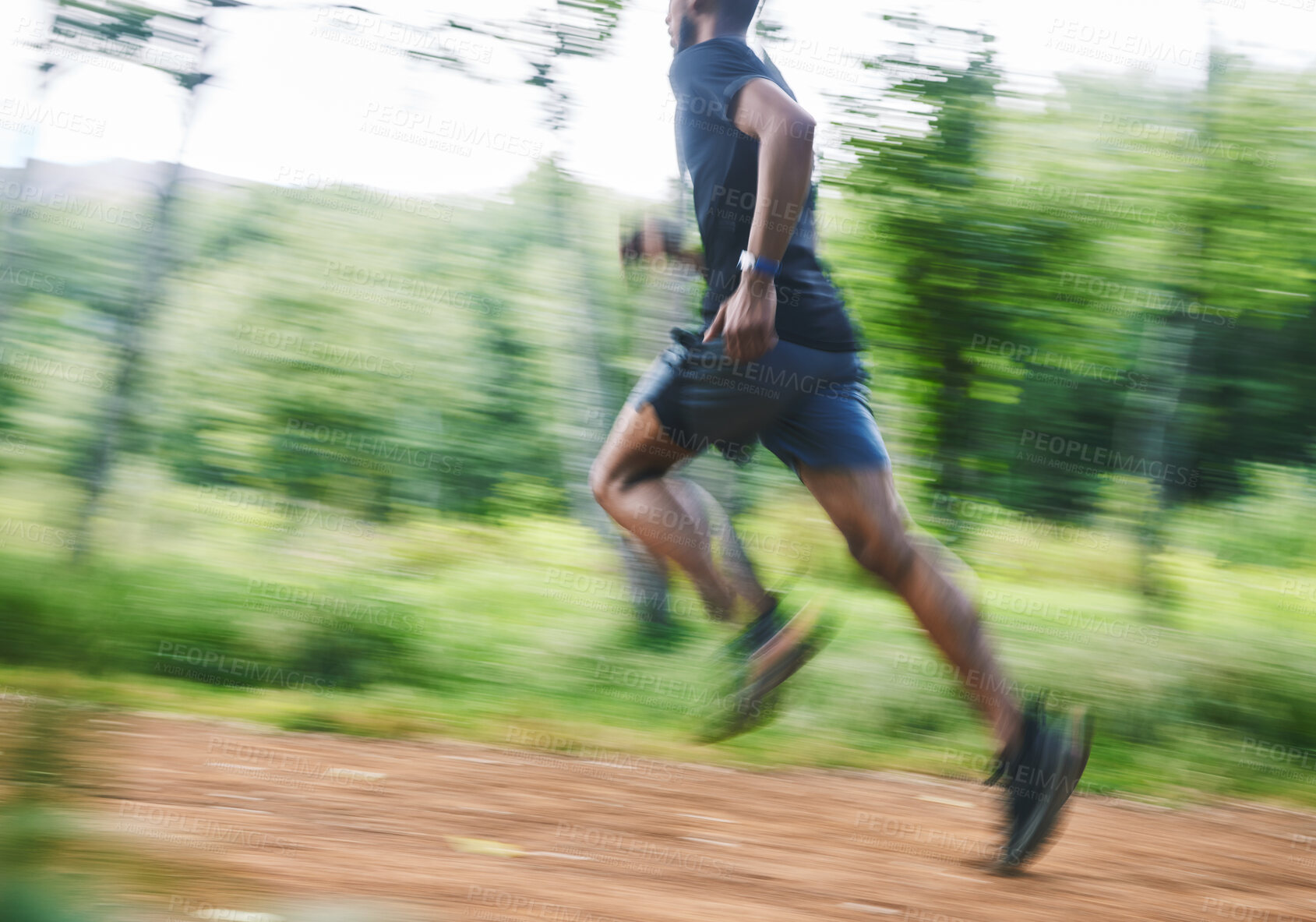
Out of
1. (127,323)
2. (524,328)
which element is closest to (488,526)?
(524,328)

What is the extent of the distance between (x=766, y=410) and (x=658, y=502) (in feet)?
1.21

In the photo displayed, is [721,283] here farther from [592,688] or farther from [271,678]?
[271,678]

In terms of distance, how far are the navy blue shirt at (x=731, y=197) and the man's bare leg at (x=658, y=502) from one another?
1.00 feet

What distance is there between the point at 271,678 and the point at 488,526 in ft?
6.71

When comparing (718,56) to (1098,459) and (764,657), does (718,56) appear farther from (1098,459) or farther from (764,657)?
(1098,459)

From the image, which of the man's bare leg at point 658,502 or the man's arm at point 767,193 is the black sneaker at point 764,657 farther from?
the man's arm at point 767,193

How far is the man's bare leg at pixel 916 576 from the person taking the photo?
2447 mm

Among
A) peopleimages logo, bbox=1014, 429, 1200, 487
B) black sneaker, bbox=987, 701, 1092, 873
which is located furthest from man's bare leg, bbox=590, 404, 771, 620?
peopleimages logo, bbox=1014, 429, 1200, 487

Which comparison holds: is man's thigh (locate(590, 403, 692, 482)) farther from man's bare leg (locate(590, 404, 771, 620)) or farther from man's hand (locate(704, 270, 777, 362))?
man's hand (locate(704, 270, 777, 362))

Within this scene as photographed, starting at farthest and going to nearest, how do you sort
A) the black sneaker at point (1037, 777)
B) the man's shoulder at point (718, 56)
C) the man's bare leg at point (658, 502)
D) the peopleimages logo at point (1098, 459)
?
1. the peopleimages logo at point (1098, 459)
2. the man's bare leg at point (658, 502)
3. the man's shoulder at point (718, 56)
4. the black sneaker at point (1037, 777)

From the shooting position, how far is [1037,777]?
2422 mm

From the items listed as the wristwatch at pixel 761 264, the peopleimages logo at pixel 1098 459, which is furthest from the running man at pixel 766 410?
the peopleimages logo at pixel 1098 459

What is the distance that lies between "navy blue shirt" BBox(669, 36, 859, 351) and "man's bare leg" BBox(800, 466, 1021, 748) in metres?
0.36

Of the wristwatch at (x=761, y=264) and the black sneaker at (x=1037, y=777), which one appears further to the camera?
the wristwatch at (x=761, y=264)
